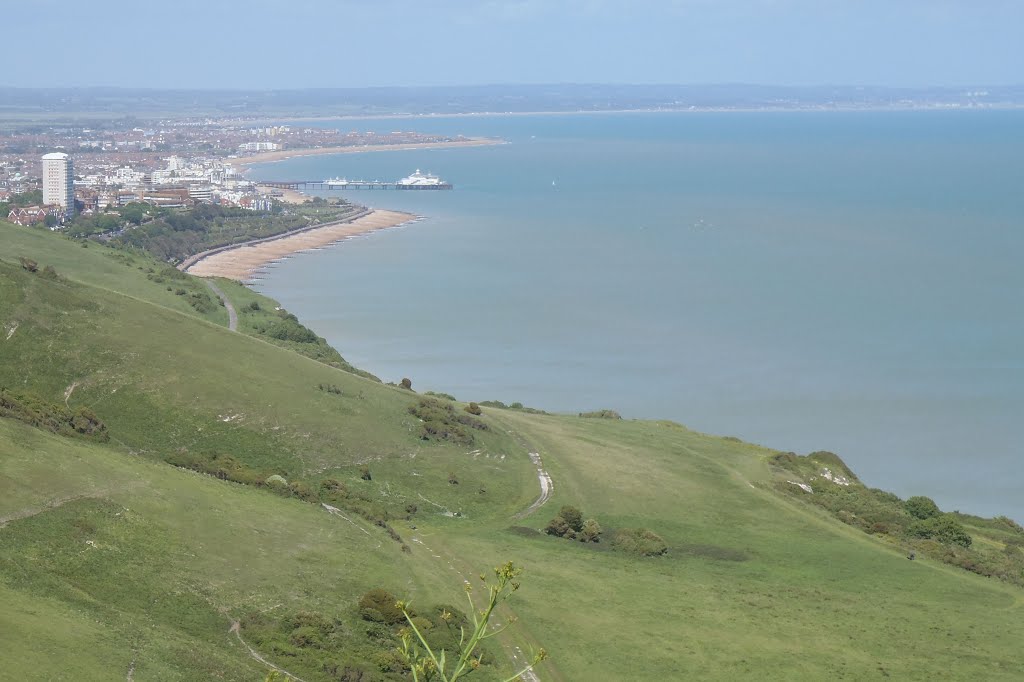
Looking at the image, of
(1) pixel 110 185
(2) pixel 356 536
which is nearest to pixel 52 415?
(2) pixel 356 536

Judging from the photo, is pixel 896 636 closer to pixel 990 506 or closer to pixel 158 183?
pixel 990 506

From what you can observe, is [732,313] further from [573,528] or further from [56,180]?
[56,180]

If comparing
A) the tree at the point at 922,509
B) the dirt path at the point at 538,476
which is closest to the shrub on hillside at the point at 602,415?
the dirt path at the point at 538,476

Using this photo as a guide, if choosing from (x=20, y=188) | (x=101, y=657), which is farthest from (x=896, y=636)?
(x=20, y=188)

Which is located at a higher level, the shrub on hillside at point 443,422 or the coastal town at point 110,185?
Result: the shrub on hillside at point 443,422

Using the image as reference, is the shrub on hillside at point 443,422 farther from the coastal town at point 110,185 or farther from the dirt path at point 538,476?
the coastal town at point 110,185

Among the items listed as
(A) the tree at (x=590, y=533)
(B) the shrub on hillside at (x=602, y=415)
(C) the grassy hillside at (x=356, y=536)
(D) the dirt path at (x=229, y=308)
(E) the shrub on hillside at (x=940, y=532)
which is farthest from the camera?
(D) the dirt path at (x=229, y=308)
